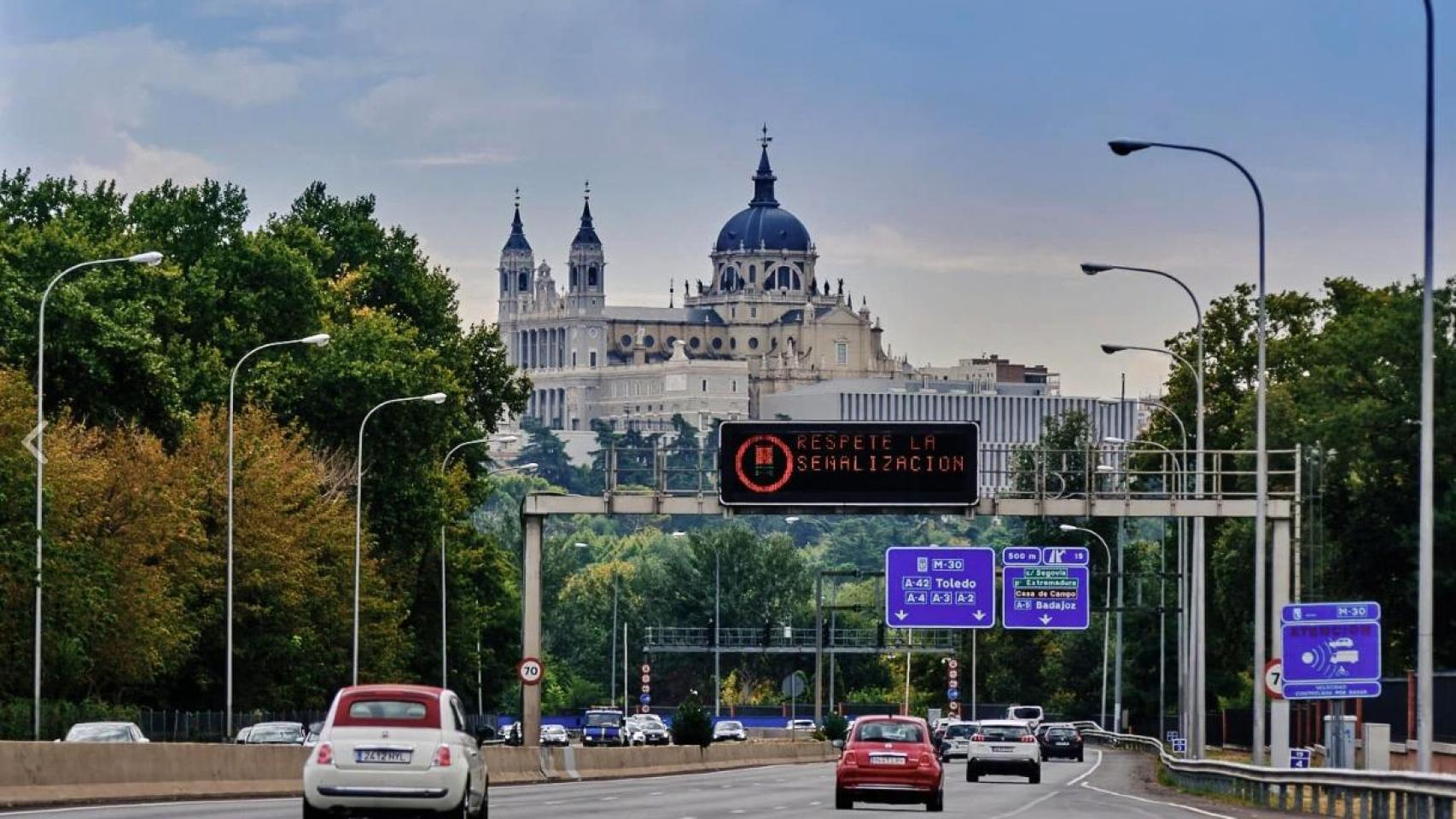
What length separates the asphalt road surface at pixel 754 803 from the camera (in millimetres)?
39375

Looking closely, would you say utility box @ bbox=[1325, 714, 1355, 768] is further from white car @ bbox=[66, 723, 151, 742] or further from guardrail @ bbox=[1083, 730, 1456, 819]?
white car @ bbox=[66, 723, 151, 742]

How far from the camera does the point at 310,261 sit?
101500 millimetres

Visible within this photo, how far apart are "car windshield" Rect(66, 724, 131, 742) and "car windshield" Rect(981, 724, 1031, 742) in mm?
19341

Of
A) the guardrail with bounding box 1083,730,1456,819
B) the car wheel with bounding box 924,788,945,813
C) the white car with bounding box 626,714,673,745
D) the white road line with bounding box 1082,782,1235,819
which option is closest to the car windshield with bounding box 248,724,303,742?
the white road line with bounding box 1082,782,1235,819

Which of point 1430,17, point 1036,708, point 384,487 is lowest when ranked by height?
point 1036,708

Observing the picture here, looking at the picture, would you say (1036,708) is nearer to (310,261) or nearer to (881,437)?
(310,261)

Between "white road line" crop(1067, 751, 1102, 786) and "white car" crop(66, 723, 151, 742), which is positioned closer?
"white car" crop(66, 723, 151, 742)

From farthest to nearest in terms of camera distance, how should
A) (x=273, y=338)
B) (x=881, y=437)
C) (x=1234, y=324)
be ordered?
(x=1234, y=324) < (x=273, y=338) < (x=881, y=437)

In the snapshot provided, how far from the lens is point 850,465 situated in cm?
6781

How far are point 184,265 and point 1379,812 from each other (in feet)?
209

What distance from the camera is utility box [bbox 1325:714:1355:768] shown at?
48.9m

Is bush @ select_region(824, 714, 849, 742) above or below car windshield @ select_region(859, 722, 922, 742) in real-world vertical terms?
below

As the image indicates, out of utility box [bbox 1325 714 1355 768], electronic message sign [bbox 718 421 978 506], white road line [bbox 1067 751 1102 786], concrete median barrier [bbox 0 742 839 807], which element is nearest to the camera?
concrete median barrier [bbox 0 742 839 807]

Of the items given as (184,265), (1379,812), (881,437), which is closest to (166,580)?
(881,437)
